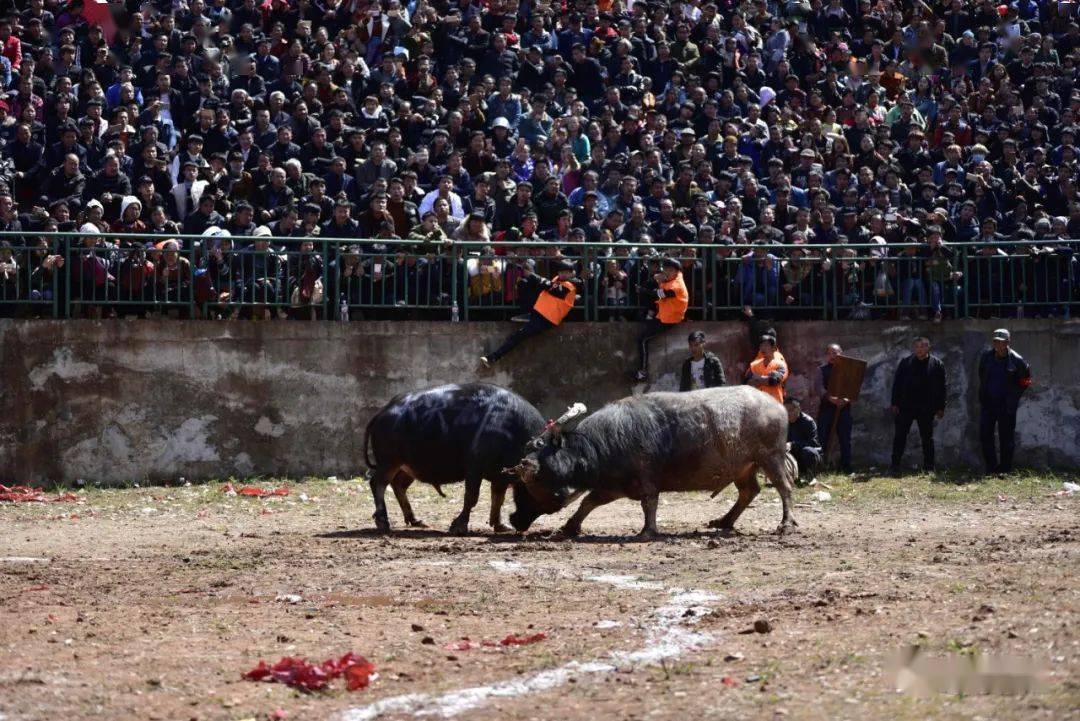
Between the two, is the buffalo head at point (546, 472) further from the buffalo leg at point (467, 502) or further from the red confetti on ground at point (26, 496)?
the red confetti on ground at point (26, 496)

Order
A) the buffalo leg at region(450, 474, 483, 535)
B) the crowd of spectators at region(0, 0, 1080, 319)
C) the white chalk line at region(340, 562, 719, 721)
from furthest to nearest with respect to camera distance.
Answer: the crowd of spectators at region(0, 0, 1080, 319), the buffalo leg at region(450, 474, 483, 535), the white chalk line at region(340, 562, 719, 721)

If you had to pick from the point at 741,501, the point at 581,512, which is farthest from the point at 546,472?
the point at 741,501

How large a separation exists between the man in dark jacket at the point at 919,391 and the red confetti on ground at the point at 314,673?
1190 cm

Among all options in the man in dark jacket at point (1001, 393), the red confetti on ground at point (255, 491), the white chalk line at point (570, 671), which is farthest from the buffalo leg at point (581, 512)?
the man in dark jacket at point (1001, 393)

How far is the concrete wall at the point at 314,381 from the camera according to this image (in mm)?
18500

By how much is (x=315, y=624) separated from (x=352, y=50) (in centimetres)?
1419

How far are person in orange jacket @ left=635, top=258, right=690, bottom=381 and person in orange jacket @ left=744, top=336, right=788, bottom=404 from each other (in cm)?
122

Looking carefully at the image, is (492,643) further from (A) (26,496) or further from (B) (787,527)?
(A) (26,496)

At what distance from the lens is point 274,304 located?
1919 cm

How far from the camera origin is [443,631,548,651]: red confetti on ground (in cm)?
976

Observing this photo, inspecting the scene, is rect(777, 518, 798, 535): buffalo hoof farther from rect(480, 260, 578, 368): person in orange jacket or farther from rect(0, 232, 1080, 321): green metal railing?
rect(0, 232, 1080, 321): green metal railing

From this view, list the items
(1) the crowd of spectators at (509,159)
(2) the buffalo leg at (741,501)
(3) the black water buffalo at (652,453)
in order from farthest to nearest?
(1) the crowd of spectators at (509,159) < (2) the buffalo leg at (741,501) < (3) the black water buffalo at (652,453)

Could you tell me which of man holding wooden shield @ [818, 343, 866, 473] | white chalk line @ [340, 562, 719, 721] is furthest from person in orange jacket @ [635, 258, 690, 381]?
white chalk line @ [340, 562, 719, 721]

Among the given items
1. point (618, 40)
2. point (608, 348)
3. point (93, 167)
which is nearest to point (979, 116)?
point (618, 40)
